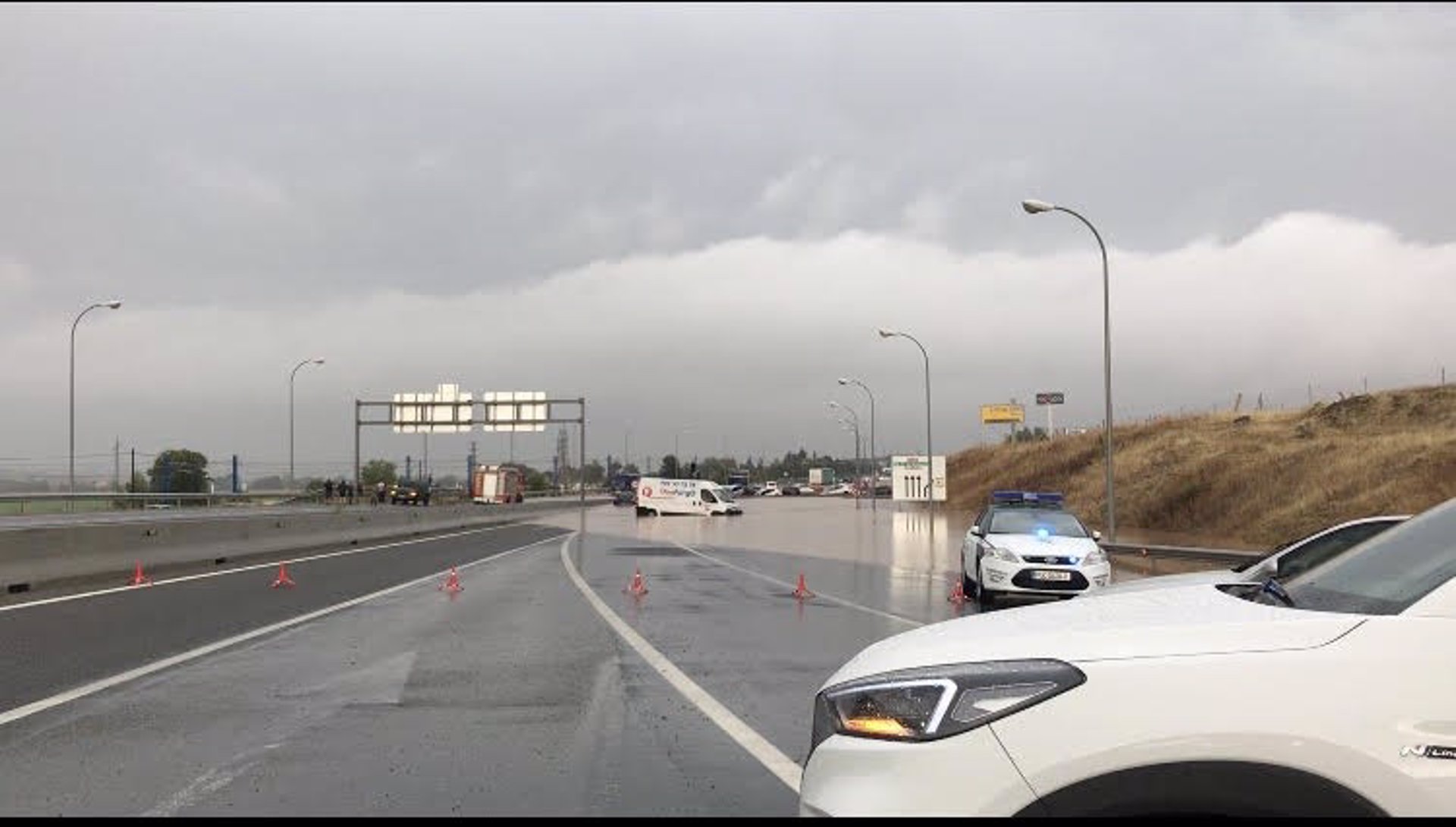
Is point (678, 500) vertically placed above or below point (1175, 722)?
below

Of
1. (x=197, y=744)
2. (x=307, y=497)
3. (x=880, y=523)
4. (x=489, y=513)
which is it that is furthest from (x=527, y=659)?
(x=307, y=497)

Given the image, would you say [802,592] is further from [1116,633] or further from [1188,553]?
[1116,633]

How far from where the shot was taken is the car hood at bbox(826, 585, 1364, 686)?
295cm

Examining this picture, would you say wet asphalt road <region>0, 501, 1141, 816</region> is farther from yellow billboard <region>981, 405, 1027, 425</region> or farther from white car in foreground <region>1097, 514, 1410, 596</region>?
yellow billboard <region>981, 405, 1027, 425</region>

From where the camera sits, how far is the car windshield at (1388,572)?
10.4ft

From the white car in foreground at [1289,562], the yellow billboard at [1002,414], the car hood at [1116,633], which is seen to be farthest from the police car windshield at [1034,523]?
the yellow billboard at [1002,414]

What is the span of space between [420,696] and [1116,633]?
21.6ft

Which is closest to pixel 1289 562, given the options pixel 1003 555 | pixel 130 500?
pixel 1003 555

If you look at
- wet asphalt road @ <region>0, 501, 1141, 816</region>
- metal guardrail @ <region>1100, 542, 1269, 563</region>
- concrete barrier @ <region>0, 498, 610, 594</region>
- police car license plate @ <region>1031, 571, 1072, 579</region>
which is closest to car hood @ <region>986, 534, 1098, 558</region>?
police car license plate @ <region>1031, 571, 1072, 579</region>

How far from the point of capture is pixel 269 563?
79.0ft

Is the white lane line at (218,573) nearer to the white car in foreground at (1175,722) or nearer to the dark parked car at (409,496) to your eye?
the white car in foreground at (1175,722)

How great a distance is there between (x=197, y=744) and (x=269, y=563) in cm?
1876

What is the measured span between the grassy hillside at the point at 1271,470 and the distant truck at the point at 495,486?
41344 mm

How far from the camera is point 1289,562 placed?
22.1ft
